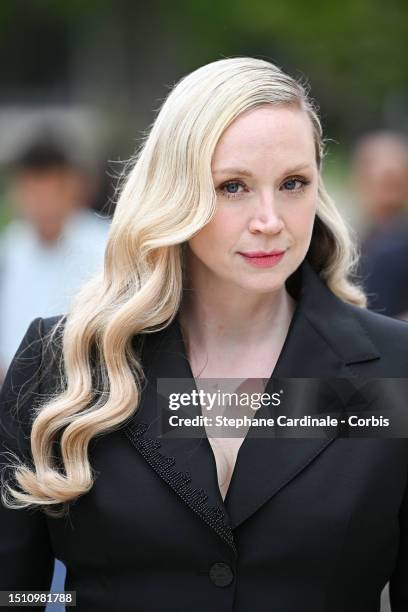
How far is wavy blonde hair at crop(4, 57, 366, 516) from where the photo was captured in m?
2.75

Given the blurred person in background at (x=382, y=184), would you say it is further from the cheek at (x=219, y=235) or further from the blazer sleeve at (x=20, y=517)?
the blazer sleeve at (x=20, y=517)

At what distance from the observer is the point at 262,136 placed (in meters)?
2.72

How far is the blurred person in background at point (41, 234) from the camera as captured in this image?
18.1 ft

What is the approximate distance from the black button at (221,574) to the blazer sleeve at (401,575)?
1.48 ft

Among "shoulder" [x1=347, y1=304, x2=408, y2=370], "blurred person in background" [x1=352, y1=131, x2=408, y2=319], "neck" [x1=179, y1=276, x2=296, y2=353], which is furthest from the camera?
"blurred person in background" [x1=352, y1=131, x2=408, y2=319]

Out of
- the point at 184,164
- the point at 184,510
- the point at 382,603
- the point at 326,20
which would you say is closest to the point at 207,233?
the point at 184,164

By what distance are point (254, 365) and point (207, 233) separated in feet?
1.31

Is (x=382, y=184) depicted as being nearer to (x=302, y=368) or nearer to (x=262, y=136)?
(x=302, y=368)

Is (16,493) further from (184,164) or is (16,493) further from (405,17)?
(405,17)

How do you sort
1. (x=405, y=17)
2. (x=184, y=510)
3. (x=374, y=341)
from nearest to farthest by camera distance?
(x=184, y=510) → (x=374, y=341) → (x=405, y=17)

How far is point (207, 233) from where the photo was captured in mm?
2830

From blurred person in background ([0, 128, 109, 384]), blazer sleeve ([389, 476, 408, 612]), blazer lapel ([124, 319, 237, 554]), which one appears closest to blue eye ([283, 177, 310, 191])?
blazer lapel ([124, 319, 237, 554])

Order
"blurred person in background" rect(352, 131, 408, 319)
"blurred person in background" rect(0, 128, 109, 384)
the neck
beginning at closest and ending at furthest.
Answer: the neck, "blurred person in background" rect(0, 128, 109, 384), "blurred person in background" rect(352, 131, 408, 319)

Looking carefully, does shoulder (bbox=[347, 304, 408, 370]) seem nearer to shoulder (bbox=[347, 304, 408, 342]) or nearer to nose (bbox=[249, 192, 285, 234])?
shoulder (bbox=[347, 304, 408, 342])
